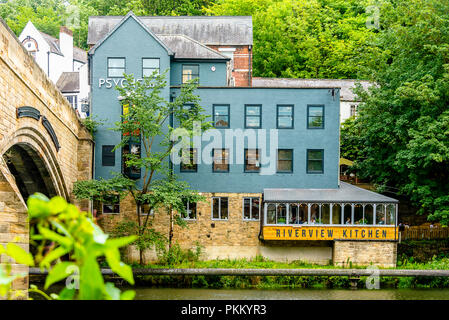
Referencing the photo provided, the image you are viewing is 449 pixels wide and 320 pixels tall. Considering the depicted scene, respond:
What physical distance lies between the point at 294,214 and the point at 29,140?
531 inches

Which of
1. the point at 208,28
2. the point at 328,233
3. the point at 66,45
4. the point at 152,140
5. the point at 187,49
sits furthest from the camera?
the point at 66,45

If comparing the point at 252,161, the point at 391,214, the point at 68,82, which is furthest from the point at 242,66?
the point at 391,214

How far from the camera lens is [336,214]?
1208 inches

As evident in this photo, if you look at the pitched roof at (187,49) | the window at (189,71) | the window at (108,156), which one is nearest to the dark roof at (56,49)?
the pitched roof at (187,49)

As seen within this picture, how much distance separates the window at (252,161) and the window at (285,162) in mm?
996

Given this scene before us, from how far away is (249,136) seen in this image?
106ft

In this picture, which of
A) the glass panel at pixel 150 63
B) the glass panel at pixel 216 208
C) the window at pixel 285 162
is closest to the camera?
the glass panel at pixel 216 208

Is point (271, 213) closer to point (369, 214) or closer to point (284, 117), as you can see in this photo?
point (369, 214)

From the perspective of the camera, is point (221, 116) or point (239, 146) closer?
point (239, 146)

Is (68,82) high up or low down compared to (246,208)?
up

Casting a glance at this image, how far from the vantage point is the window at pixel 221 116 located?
106 feet

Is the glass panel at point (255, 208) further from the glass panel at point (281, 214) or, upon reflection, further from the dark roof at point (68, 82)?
the dark roof at point (68, 82)

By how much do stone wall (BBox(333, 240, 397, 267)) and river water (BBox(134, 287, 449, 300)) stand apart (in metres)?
3.21
